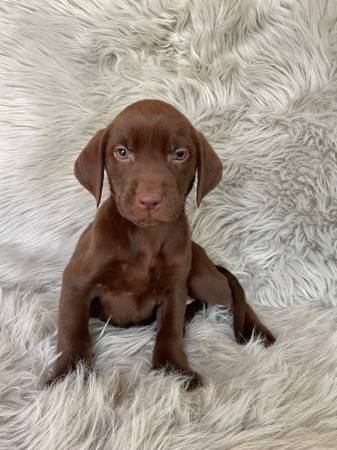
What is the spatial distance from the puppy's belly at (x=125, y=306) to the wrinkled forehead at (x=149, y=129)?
0.37 meters

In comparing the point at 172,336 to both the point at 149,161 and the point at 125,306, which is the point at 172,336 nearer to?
the point at 125,306

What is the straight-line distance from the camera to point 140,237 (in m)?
1.46

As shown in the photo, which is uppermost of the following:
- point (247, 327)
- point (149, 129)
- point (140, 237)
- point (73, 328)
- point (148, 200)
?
point (149, 129)

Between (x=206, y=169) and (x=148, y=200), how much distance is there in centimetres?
21

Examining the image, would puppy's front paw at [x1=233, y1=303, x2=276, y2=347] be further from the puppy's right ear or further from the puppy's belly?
the puppy's right ear

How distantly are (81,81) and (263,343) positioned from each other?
920 mm

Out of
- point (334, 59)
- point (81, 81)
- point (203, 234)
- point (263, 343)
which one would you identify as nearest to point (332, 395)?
point (263, 343)

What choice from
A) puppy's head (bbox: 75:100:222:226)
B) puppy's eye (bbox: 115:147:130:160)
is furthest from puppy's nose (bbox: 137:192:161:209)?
puppy's eye (bbox: 115:147:130:160)

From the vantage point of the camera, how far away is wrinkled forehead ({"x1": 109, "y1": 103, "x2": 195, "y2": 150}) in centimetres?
132

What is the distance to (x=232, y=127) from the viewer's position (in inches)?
74.2

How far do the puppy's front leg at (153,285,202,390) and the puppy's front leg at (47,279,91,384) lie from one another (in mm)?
165

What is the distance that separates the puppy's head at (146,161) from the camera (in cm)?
129

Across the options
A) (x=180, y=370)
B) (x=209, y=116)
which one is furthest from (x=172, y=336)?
(x=209, y=116)

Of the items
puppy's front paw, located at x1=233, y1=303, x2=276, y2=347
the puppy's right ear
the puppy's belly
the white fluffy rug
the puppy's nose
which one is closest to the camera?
the puppy's nose
